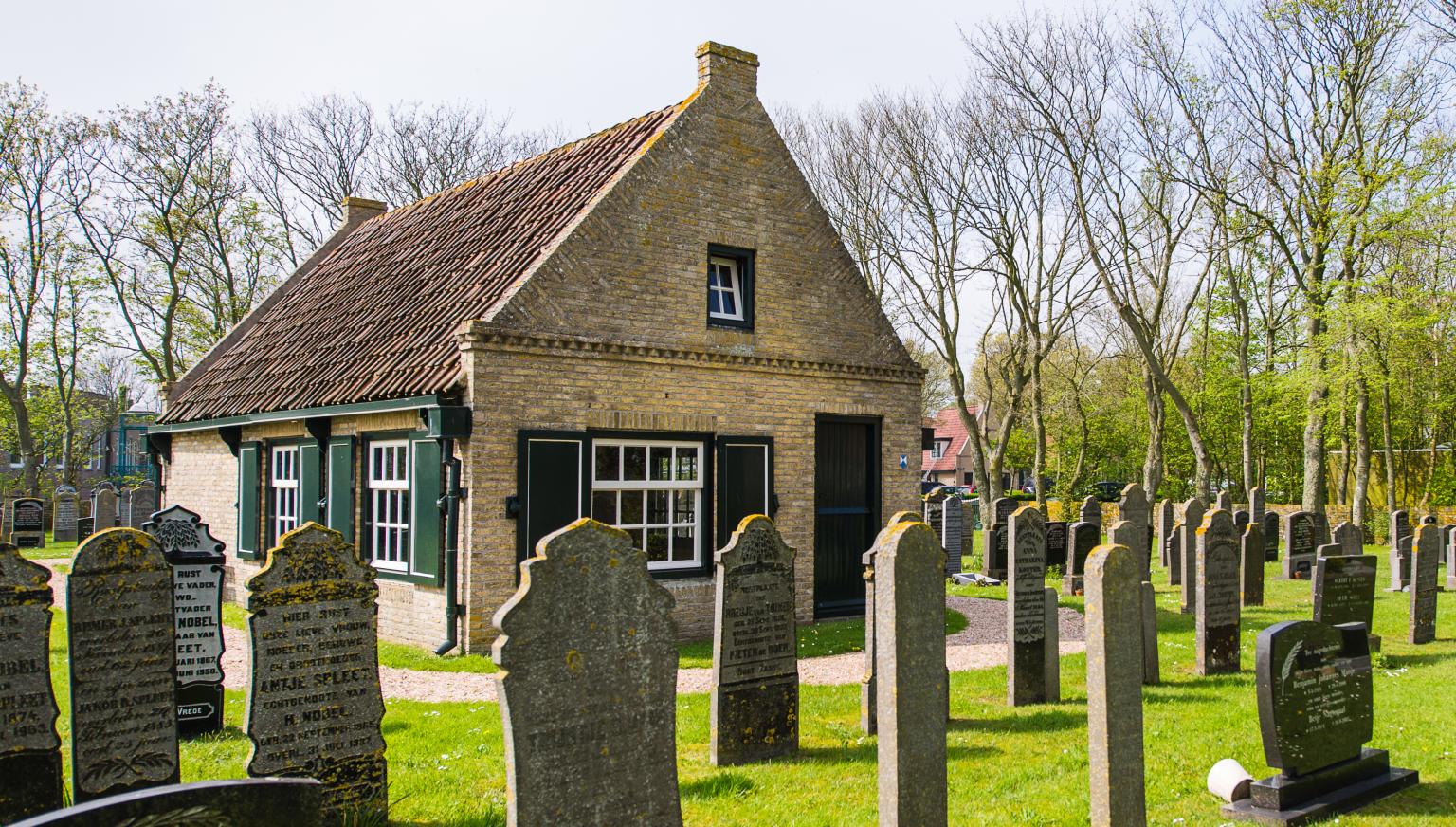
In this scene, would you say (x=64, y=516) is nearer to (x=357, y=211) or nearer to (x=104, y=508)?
(x=104, y=508)

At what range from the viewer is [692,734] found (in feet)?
27.7

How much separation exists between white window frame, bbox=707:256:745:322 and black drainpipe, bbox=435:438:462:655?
4194 mm

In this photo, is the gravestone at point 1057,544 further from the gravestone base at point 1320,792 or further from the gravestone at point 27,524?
the gravestone at point 27,524

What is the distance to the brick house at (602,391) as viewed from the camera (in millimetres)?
12266

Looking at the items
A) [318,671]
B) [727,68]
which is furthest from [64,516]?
[318,671]

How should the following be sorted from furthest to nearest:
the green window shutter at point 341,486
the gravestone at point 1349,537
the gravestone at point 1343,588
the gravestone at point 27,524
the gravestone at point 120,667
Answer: the gravestone at point 27,524
the gravestone at point 1349,537
the green window shutter at point 341,486
the gravestone at point 1343,588
the gravestone at point 120,667

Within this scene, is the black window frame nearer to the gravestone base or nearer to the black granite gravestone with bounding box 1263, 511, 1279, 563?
the gravestone base

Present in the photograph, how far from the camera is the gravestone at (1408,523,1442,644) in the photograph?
43.6 ft

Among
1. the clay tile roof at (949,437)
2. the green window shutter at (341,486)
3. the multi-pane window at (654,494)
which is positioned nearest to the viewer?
the multi-pane window at (654,494)

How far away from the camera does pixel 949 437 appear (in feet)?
259

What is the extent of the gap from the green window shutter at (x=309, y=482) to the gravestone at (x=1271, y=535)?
22.0 meters

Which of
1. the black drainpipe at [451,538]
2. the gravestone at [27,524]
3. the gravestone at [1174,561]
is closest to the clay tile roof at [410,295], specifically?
the black drainpipe at [451,538]

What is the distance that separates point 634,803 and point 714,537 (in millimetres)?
8990

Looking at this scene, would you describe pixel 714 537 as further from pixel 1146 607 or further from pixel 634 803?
pixel 634 803
